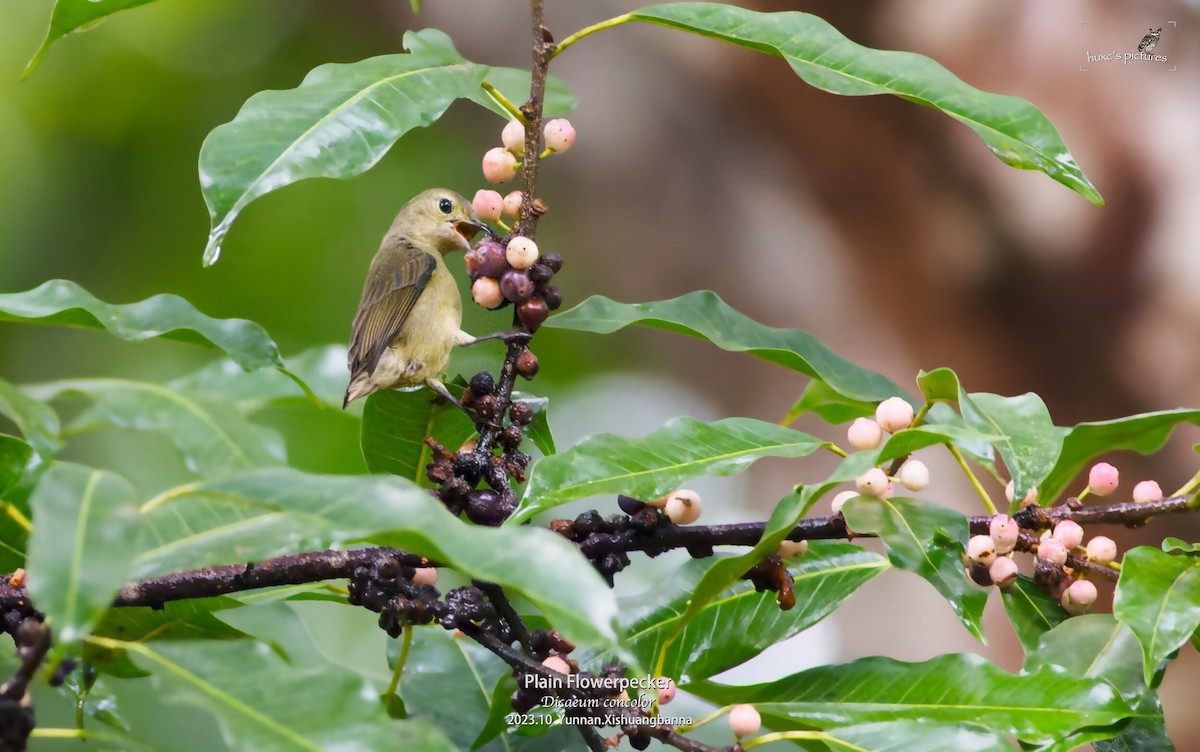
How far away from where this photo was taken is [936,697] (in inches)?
49.6

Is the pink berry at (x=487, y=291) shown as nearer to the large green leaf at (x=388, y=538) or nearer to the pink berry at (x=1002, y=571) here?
the large green leaf at (x=388, y=538)

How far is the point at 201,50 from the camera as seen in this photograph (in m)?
5.00

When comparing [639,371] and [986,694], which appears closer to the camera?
[986,694]

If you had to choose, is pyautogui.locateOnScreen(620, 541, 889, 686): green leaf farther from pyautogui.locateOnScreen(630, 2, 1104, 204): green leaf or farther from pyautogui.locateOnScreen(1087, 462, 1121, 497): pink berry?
pyautogui.locateOnScreen(630, 2, 1104, 204): green leaf

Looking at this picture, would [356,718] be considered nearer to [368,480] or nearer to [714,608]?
[368,480]

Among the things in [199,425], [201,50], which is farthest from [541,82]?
[201,50]

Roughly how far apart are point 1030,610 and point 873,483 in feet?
1.00

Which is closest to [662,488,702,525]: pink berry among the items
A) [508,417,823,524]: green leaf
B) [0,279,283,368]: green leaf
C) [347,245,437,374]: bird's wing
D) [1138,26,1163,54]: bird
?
[508,417,823,524]: green leaf

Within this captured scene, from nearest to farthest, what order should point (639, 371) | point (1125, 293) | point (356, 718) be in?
point (356, 718)
point (1125, 293)
point (639, 371)

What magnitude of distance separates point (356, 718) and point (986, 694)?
2.36 feet

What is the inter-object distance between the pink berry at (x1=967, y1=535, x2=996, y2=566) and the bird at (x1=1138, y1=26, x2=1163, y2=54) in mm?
2433

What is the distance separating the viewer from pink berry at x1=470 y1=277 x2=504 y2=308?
57.8 inches

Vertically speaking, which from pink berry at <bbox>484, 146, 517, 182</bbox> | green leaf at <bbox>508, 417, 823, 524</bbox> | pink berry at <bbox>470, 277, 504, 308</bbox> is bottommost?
green leaf at <bbox>508, 417, 823, 524</bbox>

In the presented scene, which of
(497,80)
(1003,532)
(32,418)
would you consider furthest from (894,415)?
(32,418)
